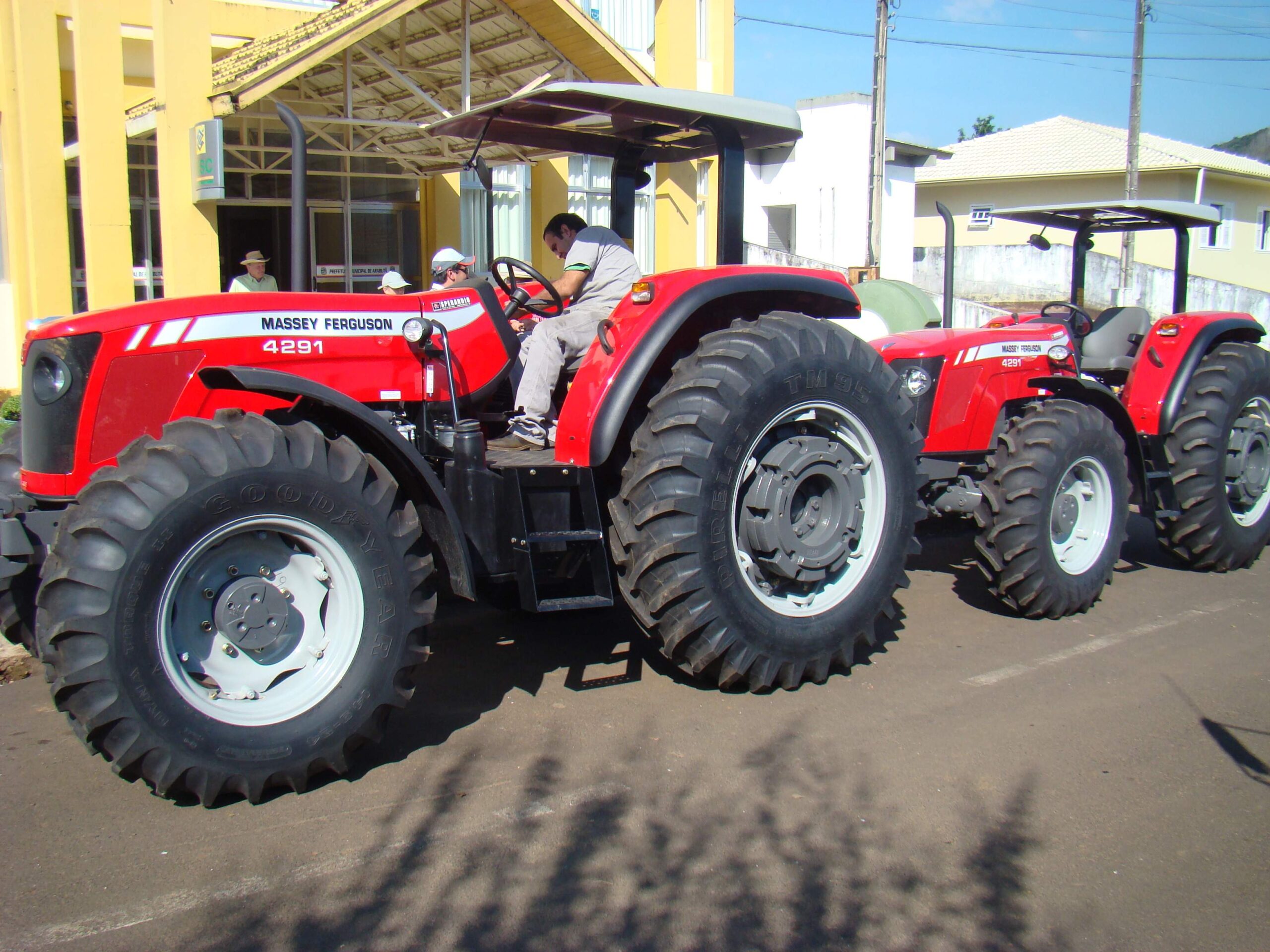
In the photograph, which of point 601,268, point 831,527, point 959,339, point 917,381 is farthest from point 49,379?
point 959,339

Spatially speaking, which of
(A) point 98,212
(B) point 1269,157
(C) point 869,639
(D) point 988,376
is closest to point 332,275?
(A) point 98,212

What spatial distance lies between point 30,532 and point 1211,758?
4.21 metres

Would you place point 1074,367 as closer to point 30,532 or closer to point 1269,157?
point 30,532

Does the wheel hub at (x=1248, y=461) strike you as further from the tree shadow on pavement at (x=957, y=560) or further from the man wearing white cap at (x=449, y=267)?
the man wearing white cap at (x=449, y=267)

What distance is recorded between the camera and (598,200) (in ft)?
50.0

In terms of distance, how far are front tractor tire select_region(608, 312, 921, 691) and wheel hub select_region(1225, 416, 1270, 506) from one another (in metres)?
3.10

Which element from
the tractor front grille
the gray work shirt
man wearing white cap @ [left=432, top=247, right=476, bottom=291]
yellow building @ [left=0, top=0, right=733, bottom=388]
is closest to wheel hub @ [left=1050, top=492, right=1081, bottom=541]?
the gray work shirt

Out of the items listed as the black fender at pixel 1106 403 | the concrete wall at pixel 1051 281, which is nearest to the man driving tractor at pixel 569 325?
the black fender at pixel 1106 403

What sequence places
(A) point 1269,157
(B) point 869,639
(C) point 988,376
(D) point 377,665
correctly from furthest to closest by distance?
(A) point 1269,157 < (C) point 988,376 < (B) point 869,639 < (D) point 377,665

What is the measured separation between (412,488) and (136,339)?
1036 mm

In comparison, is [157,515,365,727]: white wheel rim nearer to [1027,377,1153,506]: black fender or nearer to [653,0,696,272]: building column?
[1027,377,1153,506]: black fender

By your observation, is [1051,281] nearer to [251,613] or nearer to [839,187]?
[839,187]

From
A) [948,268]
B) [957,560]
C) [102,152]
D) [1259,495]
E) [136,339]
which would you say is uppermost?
[102,152]

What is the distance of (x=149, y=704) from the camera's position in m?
3.12
